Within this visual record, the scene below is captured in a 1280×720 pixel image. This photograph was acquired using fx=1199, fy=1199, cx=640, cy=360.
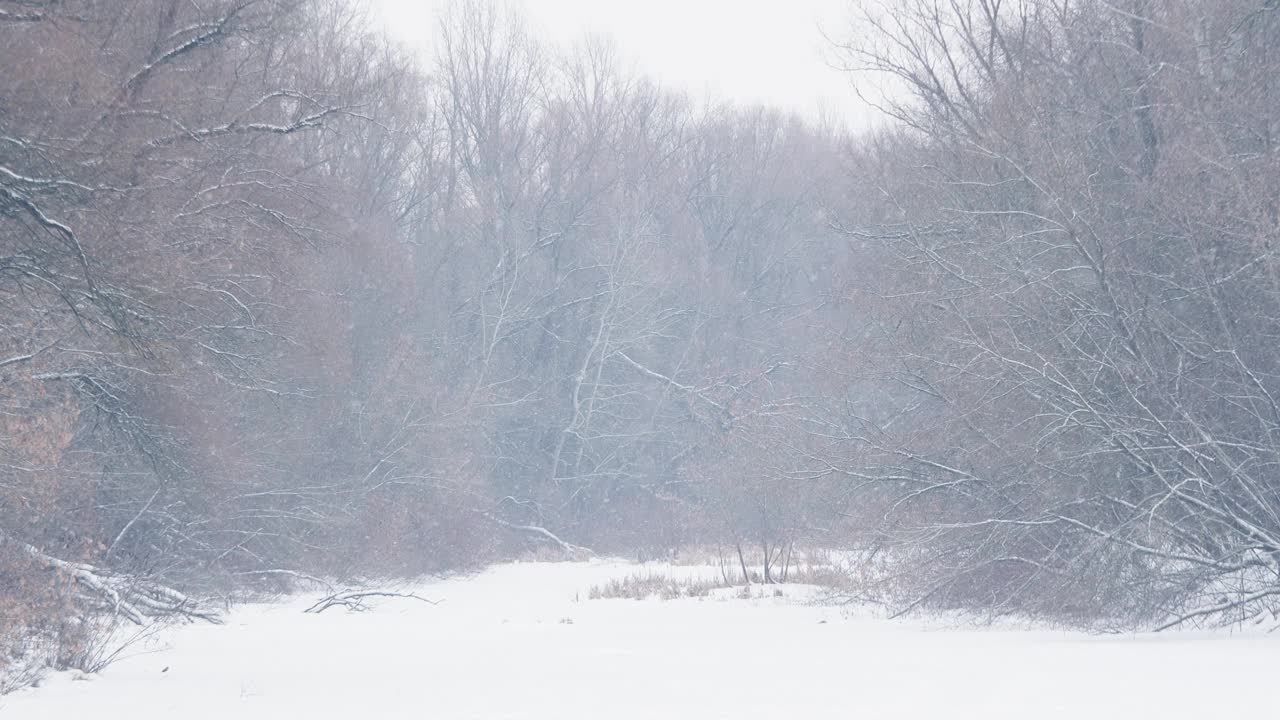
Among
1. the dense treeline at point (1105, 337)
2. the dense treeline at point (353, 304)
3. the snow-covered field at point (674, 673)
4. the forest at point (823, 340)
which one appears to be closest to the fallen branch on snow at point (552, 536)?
the dense treeline at point (353, 304)

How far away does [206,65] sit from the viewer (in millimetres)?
10734

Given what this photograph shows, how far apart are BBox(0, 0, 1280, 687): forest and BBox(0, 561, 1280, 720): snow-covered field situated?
917 millimetres

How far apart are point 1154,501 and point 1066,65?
247 inches

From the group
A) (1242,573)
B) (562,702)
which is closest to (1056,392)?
(1242,573)

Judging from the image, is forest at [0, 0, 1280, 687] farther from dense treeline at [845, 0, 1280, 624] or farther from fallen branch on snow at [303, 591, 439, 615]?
fallen branch on snow at [303, 591, 439, 615]

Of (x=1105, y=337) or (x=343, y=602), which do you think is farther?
(x=343, y=602)

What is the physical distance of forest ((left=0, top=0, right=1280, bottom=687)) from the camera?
A: 30.6ft

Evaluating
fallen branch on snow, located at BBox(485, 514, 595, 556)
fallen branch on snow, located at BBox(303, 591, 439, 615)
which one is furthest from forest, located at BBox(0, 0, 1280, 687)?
fallen branch on snow, located at BBox(485, 514, 595, 556)

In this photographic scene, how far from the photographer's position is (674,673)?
10.9 metres

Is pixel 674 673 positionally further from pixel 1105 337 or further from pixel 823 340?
pixel 823 340

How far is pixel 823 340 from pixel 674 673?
13.1m

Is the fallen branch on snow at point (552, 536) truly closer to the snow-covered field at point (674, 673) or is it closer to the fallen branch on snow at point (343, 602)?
the fallen branch on snow at point (343, 602)

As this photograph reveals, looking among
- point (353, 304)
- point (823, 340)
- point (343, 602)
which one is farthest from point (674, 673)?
point (353, 304)

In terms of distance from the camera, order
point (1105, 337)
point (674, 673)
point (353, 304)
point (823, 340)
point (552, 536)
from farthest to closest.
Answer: point (552, 536) → point (353, 304) → point (823, 340) → point (1105, 337) → point (674, 673)
